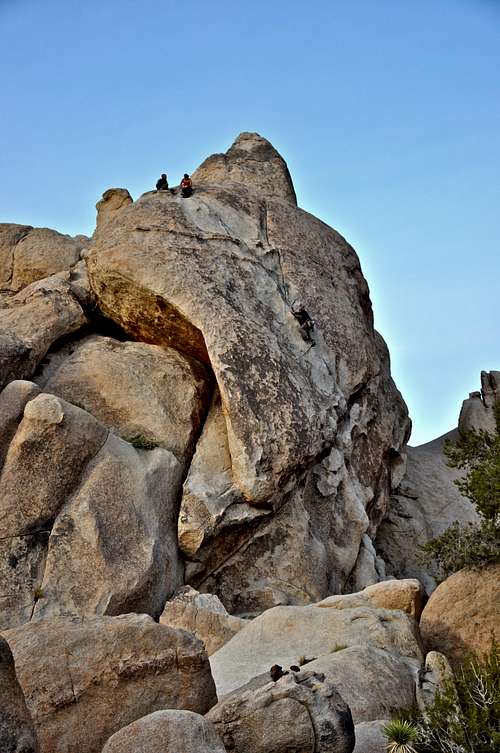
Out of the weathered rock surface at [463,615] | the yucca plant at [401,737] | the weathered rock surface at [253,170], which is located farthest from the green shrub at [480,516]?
the weathered rock surface at [253,170]

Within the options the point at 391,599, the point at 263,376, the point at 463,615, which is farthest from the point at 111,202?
the point at 463,615

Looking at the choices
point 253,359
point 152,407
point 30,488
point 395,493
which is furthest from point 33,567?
point 395,493

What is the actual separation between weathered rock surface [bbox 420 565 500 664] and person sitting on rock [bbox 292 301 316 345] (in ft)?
40.5

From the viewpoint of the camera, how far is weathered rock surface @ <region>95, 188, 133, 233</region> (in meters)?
39.4

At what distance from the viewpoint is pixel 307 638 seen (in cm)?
2084

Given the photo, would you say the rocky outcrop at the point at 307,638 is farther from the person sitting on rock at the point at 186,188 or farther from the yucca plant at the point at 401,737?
the person sitting on rock at the point at 186,188

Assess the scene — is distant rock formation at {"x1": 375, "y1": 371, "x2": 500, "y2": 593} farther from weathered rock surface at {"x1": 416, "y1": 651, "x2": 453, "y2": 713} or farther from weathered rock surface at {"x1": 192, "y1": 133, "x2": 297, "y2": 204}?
weathered rock surface at {"x1": 416, "y1": 651, "x2": 453, "y2": 713}

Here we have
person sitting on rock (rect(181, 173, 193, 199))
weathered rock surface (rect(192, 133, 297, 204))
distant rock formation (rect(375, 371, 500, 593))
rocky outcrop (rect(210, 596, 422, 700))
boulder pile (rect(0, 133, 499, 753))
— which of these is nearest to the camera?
boulder pile (rect(0, 133, 499, 753))

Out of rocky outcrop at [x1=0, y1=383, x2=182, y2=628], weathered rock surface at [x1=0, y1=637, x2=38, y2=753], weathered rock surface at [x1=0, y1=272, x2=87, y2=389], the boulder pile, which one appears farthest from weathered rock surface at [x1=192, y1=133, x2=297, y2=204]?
weathered rock surface at [x1=0, y1=637, x2=38, y2=753]

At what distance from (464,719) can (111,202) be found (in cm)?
3075

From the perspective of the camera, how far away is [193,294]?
97.6ft

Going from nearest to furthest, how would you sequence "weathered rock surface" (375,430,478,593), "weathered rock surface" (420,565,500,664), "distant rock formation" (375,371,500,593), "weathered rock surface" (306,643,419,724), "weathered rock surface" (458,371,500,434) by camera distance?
1. "weathered rock surface" (306,643,419,724)
2. "weathered rock surface" (420,565,500,664)
3. "weathered rock surface" (375,430,478,593)
4. "distant rock formation" (375,371,500,593)
5. "weathered rock surface" (458,371,500,434)

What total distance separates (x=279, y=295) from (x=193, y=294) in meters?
4.08

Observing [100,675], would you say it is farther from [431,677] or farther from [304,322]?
[304,322]
